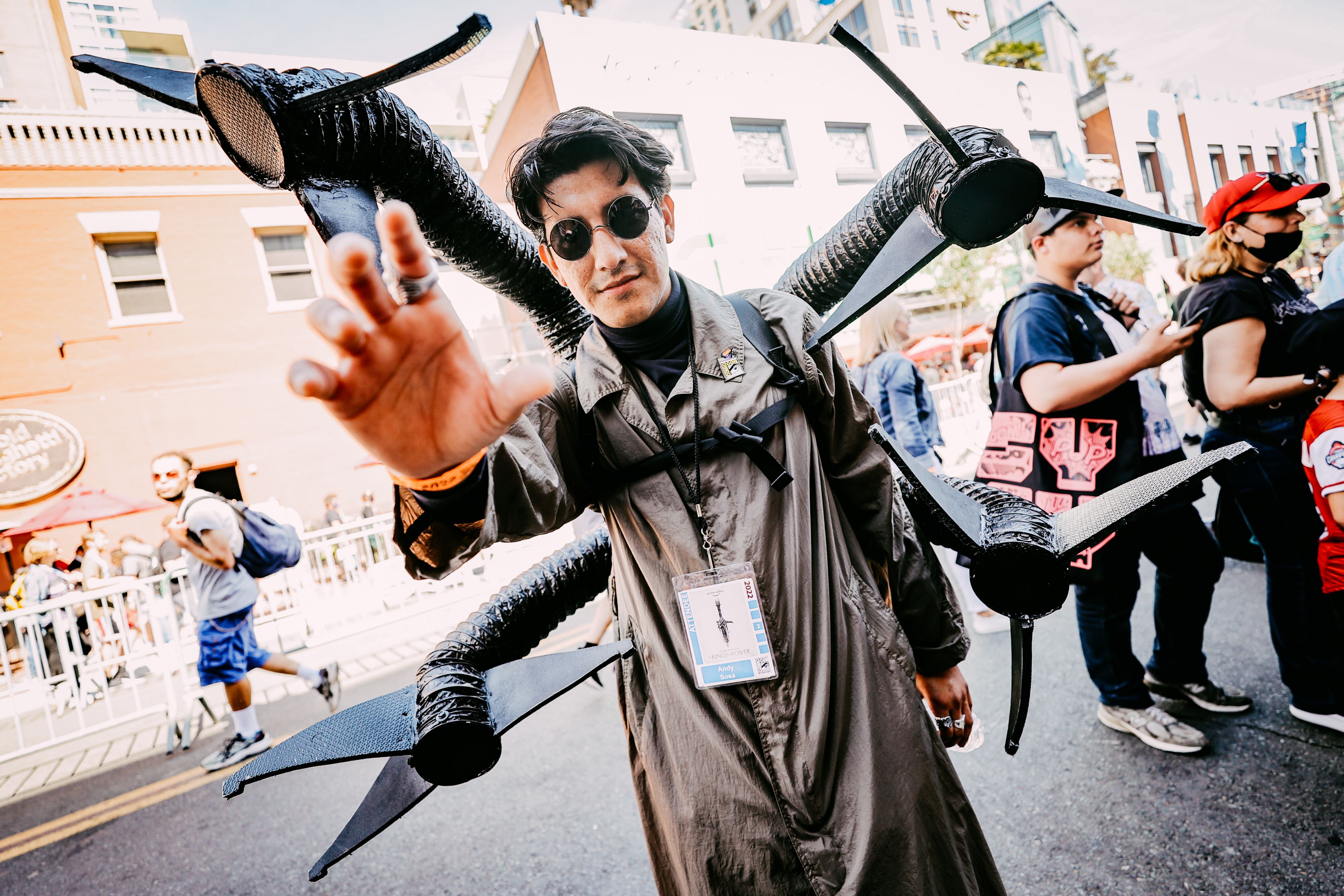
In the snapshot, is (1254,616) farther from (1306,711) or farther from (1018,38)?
(1018,38)

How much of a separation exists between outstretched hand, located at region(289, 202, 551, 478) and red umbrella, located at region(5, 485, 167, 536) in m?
11.7

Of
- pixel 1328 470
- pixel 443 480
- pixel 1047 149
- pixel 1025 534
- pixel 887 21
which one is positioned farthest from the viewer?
pixel 1047 149

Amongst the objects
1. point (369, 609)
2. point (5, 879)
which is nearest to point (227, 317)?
point (369, 609)

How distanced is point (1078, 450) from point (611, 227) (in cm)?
212

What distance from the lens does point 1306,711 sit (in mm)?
2688

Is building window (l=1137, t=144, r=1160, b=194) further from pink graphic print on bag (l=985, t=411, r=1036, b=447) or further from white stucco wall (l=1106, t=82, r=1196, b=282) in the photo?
pink graphic print on bag (l=985, t=411, r=1036, b=447)

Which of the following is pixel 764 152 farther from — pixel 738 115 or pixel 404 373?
pixel 404 373

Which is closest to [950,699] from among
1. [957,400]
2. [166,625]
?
[166,625]

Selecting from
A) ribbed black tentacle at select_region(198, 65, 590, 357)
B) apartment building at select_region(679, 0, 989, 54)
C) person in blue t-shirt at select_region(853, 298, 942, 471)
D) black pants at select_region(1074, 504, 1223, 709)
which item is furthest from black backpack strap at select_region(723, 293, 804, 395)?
apartment building at select_region(679, 0, 989, 54)

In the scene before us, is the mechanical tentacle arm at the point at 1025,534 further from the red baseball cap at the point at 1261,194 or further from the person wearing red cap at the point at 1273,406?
the red baseball cap at the point at 1261,194

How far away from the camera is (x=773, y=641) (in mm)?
1265

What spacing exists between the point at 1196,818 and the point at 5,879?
5447 mm

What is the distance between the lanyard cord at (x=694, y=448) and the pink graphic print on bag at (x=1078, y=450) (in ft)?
6.22

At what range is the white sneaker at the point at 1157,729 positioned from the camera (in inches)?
105
